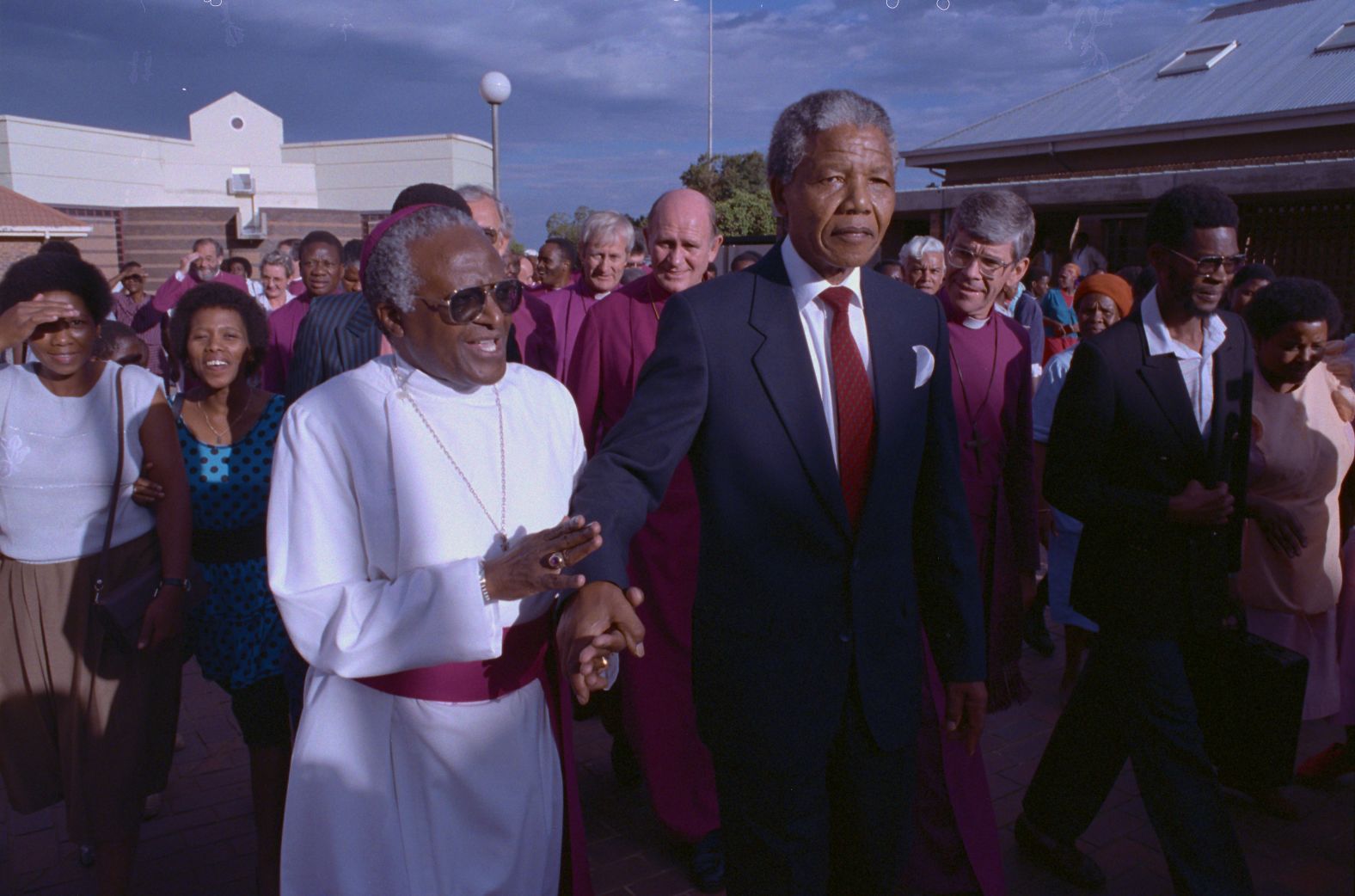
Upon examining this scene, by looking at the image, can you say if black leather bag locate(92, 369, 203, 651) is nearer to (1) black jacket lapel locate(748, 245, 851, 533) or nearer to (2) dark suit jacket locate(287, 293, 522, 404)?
(2) dark suit jacket locate(287, 293, 522, 404)

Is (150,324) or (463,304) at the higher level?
(150,324)

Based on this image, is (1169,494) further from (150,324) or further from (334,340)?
(150,324)

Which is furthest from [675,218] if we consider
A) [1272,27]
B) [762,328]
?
[1272,27]

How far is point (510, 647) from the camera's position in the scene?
211 cm

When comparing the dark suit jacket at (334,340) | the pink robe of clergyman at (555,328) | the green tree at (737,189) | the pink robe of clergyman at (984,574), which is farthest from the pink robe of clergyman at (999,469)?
the green tree at (737,189)

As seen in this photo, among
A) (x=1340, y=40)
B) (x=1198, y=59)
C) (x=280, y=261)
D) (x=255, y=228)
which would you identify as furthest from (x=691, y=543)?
(x=255, y=228)

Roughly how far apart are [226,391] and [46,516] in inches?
27.1

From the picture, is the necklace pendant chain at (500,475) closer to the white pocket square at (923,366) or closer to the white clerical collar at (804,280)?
the white clerical collar at (804,280)

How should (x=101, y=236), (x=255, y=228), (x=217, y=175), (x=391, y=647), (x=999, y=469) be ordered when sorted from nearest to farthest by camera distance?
(x=391, y=647) < (x=999, y=469) < (x=101, y=236) < (x=255, y=228) < (x=217, y=175)

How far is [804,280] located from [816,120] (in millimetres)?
351

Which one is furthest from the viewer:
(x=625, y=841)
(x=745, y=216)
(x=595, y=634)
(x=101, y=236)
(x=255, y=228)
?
(x=745, y=216)

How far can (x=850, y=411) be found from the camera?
2.19 metres

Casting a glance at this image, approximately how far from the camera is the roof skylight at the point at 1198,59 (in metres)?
18.8

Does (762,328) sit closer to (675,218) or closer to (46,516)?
(675,218)
